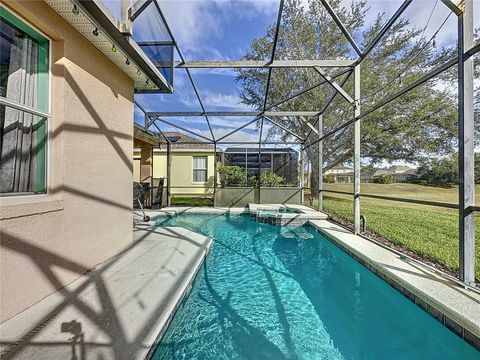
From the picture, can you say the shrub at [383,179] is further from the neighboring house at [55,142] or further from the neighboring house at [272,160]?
the neighboring house at [55,142]

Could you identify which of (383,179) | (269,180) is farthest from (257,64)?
(383,179)

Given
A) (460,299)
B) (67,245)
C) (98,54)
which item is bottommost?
(460,299)

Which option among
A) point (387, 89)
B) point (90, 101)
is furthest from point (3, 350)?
point (387, 89)

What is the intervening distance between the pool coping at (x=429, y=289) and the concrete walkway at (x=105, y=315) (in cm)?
275

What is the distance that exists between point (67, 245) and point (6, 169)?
1.00 m

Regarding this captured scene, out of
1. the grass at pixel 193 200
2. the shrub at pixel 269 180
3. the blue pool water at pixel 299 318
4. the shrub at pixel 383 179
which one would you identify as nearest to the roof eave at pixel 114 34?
the blue pool water at pixel 299 318

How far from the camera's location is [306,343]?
2.46m

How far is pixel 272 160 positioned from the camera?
15.2 meters

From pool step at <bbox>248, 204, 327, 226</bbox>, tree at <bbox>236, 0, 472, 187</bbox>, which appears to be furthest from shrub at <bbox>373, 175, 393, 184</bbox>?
pool step at <bbox>248, 204, 327, 226</bbox>

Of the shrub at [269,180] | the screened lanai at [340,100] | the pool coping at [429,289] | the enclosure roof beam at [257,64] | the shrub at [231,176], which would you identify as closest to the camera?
the pool coping at [429,289]

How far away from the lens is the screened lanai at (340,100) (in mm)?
4398

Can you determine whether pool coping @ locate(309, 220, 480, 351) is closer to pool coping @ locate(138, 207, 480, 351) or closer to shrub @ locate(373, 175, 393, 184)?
pool coping @ locate(138, 207, 480, 351)

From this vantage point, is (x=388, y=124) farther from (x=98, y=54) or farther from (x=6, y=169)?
(x=6, y=169)

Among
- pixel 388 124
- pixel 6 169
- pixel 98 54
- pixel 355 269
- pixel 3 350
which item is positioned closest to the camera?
pixel 3 350
